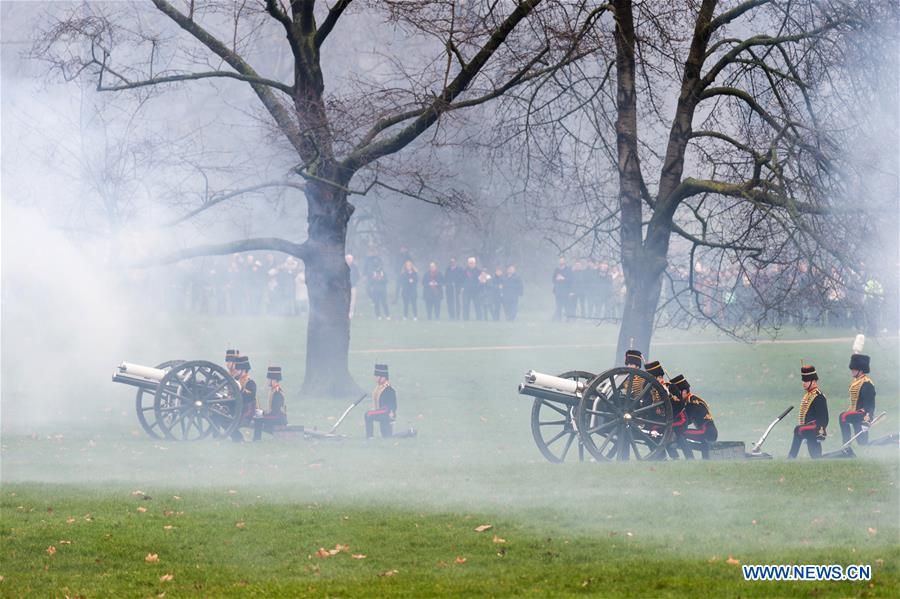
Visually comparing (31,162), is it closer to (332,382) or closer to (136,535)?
(332,382)

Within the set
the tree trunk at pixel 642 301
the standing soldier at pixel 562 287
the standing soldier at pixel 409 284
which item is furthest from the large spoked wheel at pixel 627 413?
the standing soldier at pixel 409 284

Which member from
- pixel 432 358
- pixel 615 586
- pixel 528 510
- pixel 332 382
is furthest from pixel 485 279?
A: pixel 615 586

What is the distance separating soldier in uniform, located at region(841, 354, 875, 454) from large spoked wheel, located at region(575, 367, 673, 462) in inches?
95.2

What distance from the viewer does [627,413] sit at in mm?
15258

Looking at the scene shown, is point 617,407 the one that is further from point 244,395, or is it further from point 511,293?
point 511,293

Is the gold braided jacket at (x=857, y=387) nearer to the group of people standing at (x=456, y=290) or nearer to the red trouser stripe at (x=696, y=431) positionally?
the red trouser stripe at (x=696, y=431)

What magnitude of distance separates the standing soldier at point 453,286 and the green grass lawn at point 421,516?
21247mm

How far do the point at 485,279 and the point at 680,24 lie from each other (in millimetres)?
22359

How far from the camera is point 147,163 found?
22.2 m

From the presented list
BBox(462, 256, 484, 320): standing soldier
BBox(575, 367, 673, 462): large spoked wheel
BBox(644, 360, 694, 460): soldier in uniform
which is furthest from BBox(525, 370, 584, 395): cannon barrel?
BBox(462, 256, 484, 320): standing soldier

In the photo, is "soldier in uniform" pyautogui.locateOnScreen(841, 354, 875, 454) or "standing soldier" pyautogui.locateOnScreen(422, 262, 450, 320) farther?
"standing soldier" pyautogui.locateOnScreen(422, 262, 450, 320)

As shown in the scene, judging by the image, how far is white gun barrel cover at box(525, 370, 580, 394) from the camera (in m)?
15.3

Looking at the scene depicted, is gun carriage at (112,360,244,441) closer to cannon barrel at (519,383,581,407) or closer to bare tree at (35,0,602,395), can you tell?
bare tree at (35,0,602,395)

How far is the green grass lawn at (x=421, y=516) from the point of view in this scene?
9992 mm
